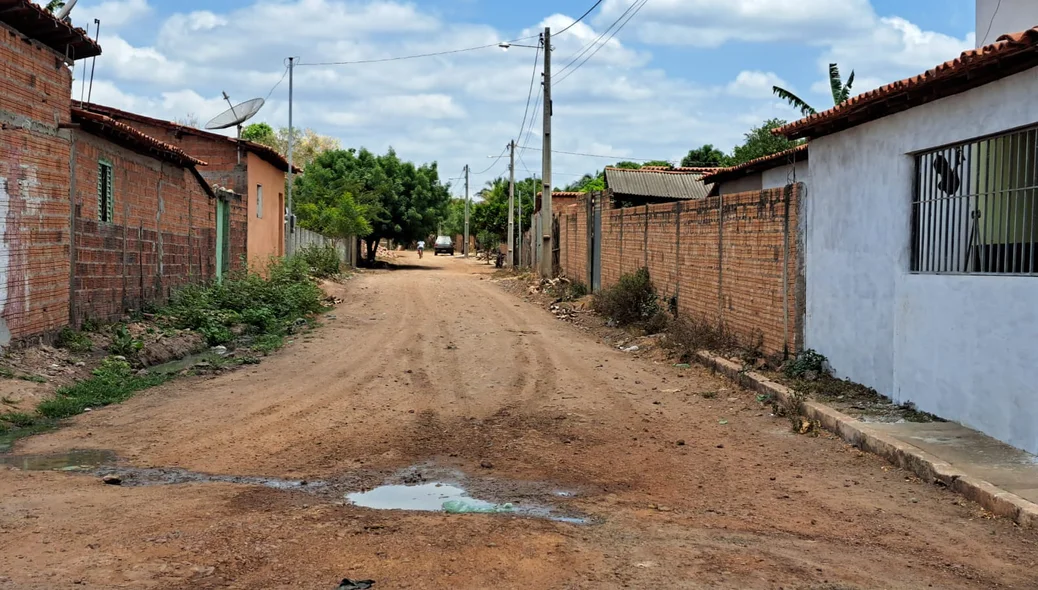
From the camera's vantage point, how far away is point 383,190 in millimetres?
44469

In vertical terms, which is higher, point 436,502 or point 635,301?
point 635,301

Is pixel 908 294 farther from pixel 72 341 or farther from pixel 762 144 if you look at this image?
pixel 762 144

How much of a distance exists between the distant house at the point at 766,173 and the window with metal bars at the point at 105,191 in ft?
36.6

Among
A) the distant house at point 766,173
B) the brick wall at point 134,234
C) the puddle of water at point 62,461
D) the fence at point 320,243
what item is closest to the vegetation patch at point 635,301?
the distant house at point 766,173

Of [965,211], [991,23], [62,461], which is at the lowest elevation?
[62,461]

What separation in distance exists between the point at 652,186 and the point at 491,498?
22.5 metres

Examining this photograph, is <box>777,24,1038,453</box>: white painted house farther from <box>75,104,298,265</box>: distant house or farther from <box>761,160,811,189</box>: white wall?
<box>75,104,298,265</box>: distant house

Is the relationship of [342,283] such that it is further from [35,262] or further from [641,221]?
[35,262]

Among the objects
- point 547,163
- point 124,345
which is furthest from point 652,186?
point 124,345

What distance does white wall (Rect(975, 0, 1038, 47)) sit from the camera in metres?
12.4

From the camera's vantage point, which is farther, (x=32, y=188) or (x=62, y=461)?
(x=32, y=188)

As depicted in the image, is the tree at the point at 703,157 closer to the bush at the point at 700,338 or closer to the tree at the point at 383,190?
the tree at the point at 383,190

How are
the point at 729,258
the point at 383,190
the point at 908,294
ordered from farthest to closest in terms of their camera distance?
the point at 383,190 → the point at 729,258 → the point at 908,294

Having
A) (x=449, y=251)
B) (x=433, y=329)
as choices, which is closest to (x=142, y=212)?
(x=433, y=329)
